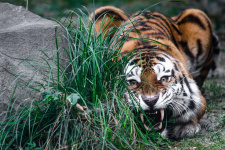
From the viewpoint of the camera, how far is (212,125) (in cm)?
366

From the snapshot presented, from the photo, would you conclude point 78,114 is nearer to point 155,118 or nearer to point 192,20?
point 155,118

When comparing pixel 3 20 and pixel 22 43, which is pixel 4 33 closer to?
pixel 22 43

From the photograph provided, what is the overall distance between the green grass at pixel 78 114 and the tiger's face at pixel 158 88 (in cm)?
15

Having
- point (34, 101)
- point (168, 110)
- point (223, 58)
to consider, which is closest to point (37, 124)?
point (34, 101)

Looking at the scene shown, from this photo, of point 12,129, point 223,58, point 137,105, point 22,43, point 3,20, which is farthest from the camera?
point 223,58

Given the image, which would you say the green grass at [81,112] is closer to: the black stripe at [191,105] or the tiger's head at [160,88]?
the tiger's head at [160,88]

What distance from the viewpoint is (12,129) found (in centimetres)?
275

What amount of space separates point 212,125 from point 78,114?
1793 millimetres

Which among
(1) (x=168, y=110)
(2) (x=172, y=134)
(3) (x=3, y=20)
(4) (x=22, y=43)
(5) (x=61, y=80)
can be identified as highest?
(3) (x=3, y=20)

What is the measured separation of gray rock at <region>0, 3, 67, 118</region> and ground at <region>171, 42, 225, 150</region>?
1.57 meters

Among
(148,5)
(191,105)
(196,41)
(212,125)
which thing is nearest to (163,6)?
(148,5)

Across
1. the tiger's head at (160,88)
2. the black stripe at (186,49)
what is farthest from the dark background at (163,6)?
A: the tiger's head at (160,88)

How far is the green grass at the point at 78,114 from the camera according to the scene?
263 centimetres

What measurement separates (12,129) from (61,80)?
2.02 feet
